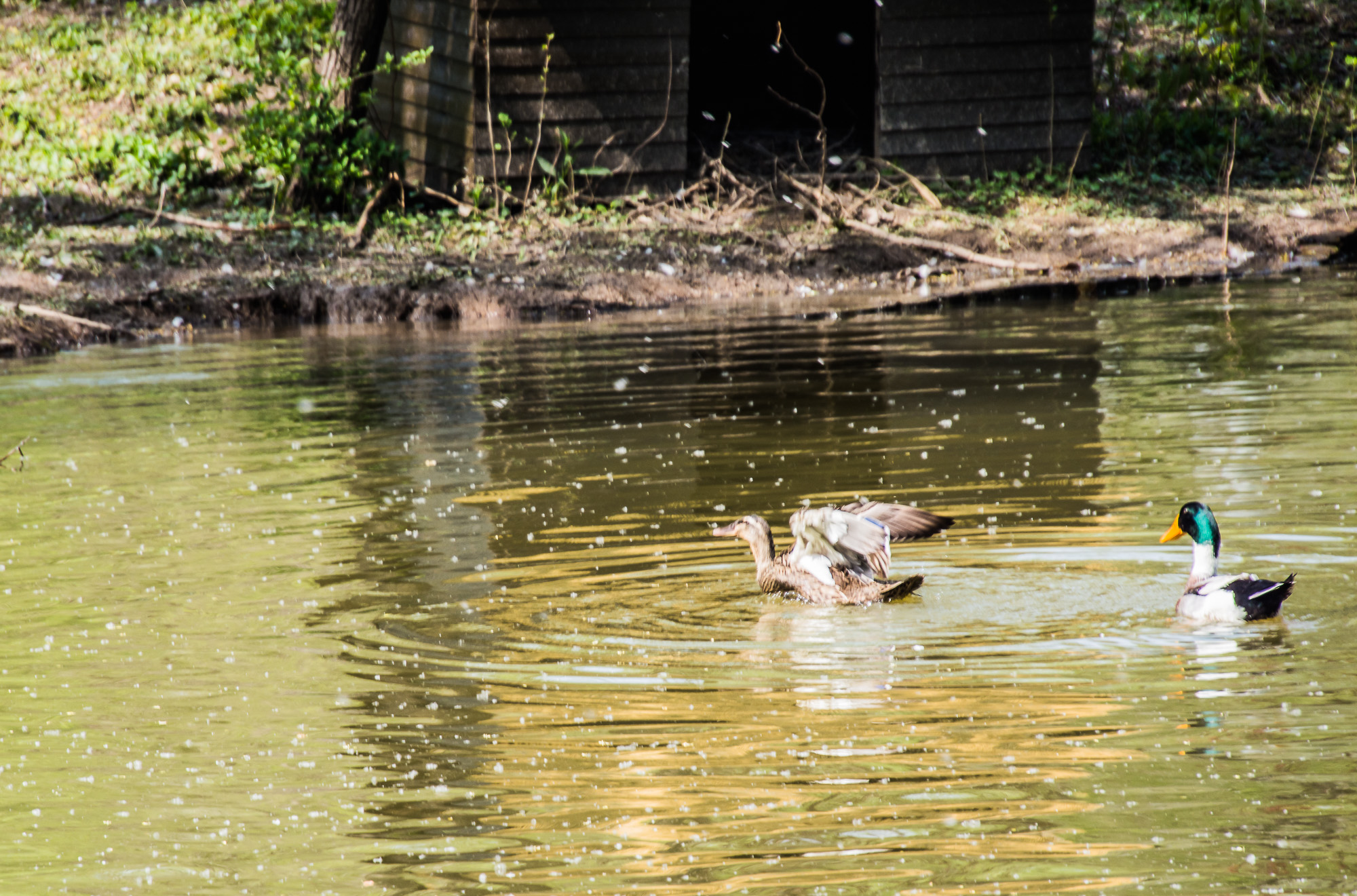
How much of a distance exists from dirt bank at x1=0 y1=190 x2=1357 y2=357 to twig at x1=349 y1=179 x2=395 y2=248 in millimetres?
197

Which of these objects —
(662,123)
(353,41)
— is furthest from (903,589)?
(353,41)

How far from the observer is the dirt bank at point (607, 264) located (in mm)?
18297

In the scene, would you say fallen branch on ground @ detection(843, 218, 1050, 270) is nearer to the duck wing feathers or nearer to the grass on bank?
the grass on bank

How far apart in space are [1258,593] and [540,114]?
600 inches

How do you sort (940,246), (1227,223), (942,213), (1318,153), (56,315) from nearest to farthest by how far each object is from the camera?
1. (56,315)
2. (940,246)
3. (1227,223)
4. (942,213)
5. (1318,153)

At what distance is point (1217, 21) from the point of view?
2430 cm

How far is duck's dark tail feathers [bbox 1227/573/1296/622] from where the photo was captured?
6.80 metres

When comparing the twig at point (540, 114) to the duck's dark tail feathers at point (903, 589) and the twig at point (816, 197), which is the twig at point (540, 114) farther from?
the duck's dark tail feathers at point (903, 589)

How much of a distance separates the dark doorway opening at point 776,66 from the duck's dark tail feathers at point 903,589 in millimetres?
17323

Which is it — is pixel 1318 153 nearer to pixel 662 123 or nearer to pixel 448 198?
pixel 662 123

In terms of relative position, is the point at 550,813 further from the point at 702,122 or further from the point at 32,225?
the point at 702,122

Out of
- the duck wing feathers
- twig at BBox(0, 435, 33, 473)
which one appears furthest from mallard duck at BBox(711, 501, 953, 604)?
twig at BBox(0, 435, 33, 473)

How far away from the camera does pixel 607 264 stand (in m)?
19.5

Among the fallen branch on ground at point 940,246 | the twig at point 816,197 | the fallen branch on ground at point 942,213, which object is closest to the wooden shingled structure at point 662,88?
the fallen branch on ground at point 942,213
